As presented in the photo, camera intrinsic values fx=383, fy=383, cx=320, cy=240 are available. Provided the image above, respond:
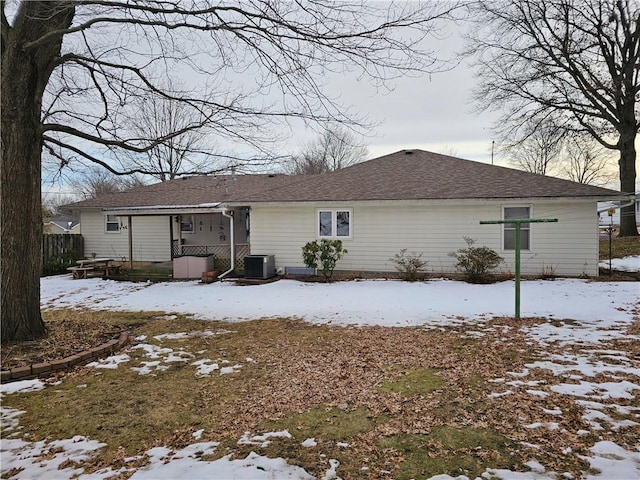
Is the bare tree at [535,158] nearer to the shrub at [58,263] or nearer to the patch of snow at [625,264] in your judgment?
the patch of snow at [625,264]

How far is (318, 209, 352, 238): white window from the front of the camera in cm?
1359

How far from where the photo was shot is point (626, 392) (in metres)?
3.96

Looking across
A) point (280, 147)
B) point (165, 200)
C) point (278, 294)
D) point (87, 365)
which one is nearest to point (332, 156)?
point (165, 200)

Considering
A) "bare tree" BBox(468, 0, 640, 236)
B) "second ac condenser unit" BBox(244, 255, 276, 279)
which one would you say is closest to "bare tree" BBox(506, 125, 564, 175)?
"bare tree" BBox(468, 0, 640, 236)

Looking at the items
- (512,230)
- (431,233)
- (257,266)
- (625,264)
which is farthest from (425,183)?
(625,264)

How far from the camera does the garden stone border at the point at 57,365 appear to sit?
15.0ft

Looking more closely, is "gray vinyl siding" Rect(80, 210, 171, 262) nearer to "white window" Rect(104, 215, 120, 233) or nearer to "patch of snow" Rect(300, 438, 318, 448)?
"white window" Rect(104, 215, 120, 233)

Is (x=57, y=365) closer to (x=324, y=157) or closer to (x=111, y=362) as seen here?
(x=111, y=362)

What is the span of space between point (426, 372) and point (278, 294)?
21.5ft

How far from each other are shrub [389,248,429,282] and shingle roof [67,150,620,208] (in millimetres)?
1990

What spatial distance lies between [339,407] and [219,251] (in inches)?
537

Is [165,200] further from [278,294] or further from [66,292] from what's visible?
[278,294]

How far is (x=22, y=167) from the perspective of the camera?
5.60m

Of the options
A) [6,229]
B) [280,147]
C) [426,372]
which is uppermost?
[280,147]
